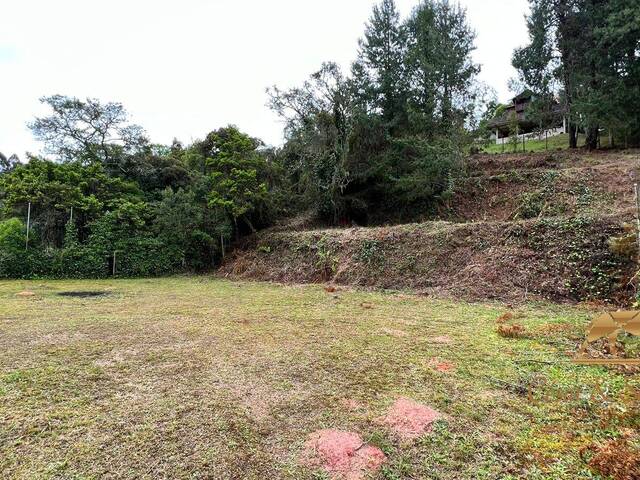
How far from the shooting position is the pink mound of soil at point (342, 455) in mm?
1677

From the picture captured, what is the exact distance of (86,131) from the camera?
1398cm

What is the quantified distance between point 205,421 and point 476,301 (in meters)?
5.17

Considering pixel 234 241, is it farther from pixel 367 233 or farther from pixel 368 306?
pixel 368 306

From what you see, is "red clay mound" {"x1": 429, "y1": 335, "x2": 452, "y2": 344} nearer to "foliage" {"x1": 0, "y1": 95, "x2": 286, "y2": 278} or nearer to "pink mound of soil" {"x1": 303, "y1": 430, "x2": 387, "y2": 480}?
"pink mound of soil" {"x1": 303, "y1": 430, "x2": 387, "y2": 480}

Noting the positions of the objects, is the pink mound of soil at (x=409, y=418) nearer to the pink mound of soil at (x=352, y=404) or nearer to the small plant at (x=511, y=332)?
the pink mound of soil at (x=352, y=404)

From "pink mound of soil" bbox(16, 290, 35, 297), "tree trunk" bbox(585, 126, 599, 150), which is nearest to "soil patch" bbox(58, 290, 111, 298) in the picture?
"pink mound of soil" bbox(16, 290, 35, 297)

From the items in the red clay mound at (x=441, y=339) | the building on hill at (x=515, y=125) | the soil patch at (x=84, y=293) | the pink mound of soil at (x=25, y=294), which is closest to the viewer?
the red clay mound at (x=441, y=339)

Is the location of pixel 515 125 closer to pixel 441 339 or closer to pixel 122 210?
pixel 441 339

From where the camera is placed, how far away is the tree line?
37.7ft

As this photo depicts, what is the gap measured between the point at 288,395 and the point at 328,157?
10.3 m

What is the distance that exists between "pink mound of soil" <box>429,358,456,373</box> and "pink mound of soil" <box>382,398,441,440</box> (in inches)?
27.4

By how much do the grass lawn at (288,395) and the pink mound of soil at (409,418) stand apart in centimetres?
6

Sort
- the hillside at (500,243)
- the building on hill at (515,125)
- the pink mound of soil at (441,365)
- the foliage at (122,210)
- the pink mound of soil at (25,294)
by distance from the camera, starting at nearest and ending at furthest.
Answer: the pink mound of soil at (441,365), the hillside at (500,243), the pink mound of soil at (25,294), the foliage at (122,210), the building on hill at (515,125)

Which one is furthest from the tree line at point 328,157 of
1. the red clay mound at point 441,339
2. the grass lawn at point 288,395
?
the red clay mound at point 441,339
